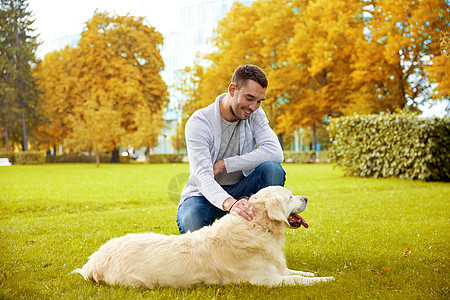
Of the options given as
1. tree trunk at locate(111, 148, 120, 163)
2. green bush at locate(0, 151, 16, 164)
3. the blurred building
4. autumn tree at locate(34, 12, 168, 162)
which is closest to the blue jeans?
autumn tree at locate(34, 12, 168, 162)

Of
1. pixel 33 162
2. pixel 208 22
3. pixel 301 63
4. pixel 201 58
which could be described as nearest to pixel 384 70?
pixel 301 63

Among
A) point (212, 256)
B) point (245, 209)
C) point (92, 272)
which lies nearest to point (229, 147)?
point (245, 209)

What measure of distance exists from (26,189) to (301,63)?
24.0 metres

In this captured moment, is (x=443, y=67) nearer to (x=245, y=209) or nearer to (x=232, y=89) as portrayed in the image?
(x=232, y=89)

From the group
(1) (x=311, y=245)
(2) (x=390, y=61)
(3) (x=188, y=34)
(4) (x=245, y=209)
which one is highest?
(3) (x=188, y=34)

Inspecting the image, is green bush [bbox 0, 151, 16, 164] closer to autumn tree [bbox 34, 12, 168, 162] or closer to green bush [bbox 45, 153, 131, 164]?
autumn tree [bbox 34, 12, 168, 162]

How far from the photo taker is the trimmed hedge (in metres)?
13.7

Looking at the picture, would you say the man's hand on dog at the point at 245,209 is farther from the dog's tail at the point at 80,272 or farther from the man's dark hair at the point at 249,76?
the dog's tail at the point at 80,272

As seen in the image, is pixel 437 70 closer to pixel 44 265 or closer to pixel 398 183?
pixel 398 183

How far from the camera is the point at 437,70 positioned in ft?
31.7

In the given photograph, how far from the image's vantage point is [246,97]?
435cm

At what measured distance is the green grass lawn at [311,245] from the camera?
3.64 m

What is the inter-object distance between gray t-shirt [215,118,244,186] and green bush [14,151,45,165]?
126ft

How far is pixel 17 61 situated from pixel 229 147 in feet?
78.0
